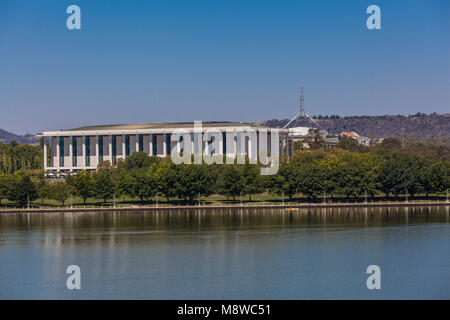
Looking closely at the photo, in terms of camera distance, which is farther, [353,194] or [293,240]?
[353,194]

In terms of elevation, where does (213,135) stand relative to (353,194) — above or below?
above

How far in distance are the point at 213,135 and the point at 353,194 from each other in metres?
25.0

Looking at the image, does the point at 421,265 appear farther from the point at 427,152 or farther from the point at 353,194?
the point at 427,152

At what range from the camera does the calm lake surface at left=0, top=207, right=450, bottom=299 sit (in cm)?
2300

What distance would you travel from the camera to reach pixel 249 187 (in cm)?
5131

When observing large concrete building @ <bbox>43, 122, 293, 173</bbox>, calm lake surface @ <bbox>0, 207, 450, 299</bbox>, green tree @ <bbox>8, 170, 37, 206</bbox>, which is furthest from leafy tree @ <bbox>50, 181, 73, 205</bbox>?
large concrete building @ <bbox>43, 122, 293, 173</bbox>

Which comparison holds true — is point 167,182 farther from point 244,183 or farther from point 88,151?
point 88,151

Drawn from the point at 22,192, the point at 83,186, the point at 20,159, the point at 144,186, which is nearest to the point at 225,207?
the point at 144,186

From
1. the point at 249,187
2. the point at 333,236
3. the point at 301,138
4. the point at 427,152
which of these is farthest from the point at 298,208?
the point at 301,138

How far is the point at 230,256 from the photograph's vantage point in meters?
28.5

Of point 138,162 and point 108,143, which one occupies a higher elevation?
point 108,143

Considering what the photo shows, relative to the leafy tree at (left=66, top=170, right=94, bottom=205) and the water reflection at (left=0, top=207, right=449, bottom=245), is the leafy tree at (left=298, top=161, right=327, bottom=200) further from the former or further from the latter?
the leafy tree at (left=66, top=170, right=94, bottom=205)
